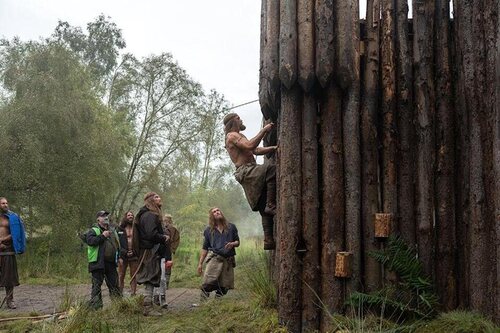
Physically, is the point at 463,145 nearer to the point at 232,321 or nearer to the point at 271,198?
the point at 271,198

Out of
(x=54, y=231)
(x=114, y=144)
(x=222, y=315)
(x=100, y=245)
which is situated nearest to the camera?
(x=222, y=315)

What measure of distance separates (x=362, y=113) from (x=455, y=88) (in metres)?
0.99

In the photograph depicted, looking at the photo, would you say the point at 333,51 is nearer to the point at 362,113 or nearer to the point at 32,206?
the point at 362,113

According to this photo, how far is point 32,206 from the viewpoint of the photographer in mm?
18625

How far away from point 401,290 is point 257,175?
2.17 meters

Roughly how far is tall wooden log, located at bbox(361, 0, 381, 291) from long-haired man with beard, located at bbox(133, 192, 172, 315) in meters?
3.83

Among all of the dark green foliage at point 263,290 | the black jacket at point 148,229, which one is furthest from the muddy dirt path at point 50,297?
the dark green foliage at point 263,290

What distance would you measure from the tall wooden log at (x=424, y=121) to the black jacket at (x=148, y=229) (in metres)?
4.28

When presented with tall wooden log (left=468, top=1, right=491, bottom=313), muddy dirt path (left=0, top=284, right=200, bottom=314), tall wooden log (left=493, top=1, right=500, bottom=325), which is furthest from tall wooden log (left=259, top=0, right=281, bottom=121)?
muddy dirt path (left=0, top=284, right=200, bottom=314)

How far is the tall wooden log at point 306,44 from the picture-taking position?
5461 mm

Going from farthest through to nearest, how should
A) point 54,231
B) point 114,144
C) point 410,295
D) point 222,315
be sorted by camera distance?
point 114,144 → point 54,231 → point 222,315 → point 410,295

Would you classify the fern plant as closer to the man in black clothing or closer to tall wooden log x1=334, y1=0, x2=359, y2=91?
tall wooden log x1=334, y1=0, x2=359, y2=91

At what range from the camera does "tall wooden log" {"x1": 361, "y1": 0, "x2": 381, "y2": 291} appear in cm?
532

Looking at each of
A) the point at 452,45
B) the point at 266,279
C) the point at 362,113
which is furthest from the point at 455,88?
the point at 266,279
